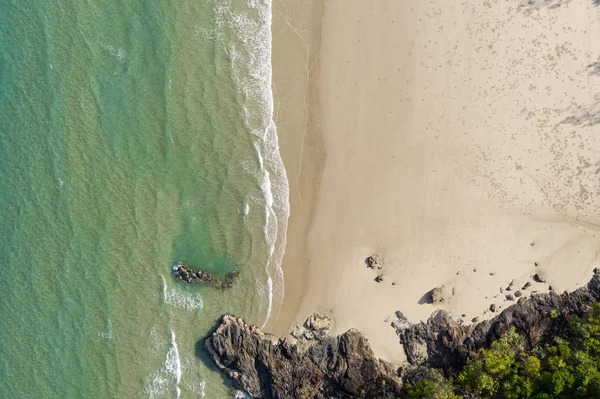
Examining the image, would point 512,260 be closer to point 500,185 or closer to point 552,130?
point 500,185

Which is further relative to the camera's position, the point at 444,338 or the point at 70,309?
the point at 70,309

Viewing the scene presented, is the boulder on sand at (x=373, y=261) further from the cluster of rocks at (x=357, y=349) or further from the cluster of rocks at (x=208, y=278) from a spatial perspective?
the cluster of rocks at (x=208, y=278)

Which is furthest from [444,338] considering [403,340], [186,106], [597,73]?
[186,106]

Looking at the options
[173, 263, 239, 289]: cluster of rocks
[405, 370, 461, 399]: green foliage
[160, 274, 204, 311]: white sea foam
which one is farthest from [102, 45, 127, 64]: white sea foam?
[405, 370, 461, 399]: green foliage

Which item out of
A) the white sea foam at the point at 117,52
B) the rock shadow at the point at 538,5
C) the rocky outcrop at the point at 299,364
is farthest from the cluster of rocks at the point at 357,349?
the white sea foam at the point at 117,52

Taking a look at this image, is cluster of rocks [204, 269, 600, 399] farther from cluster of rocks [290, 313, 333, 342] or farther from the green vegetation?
the green vegetation
